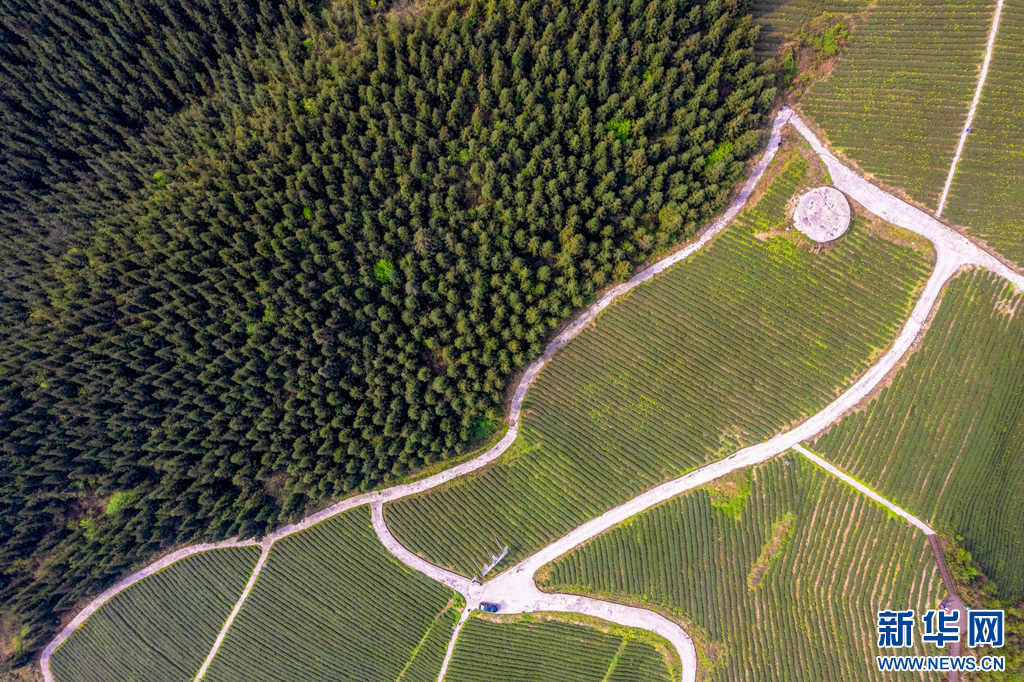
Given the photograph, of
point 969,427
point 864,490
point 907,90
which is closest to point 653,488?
point 864,490

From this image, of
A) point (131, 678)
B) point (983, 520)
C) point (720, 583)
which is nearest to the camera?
point (983, 520)

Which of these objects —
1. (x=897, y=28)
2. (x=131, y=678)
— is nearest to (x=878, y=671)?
(x=897, y=28)

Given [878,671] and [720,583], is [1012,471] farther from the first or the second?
[720,583]

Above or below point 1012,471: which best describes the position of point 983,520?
below

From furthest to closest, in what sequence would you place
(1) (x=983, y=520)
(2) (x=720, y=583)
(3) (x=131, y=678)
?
(3) (x=131, y=678), (2) (x=720, y=583), (1) (x=983, y=520)

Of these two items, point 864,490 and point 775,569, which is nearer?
point 864,490

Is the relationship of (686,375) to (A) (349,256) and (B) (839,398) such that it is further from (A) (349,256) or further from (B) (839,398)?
(A) (349,256)
